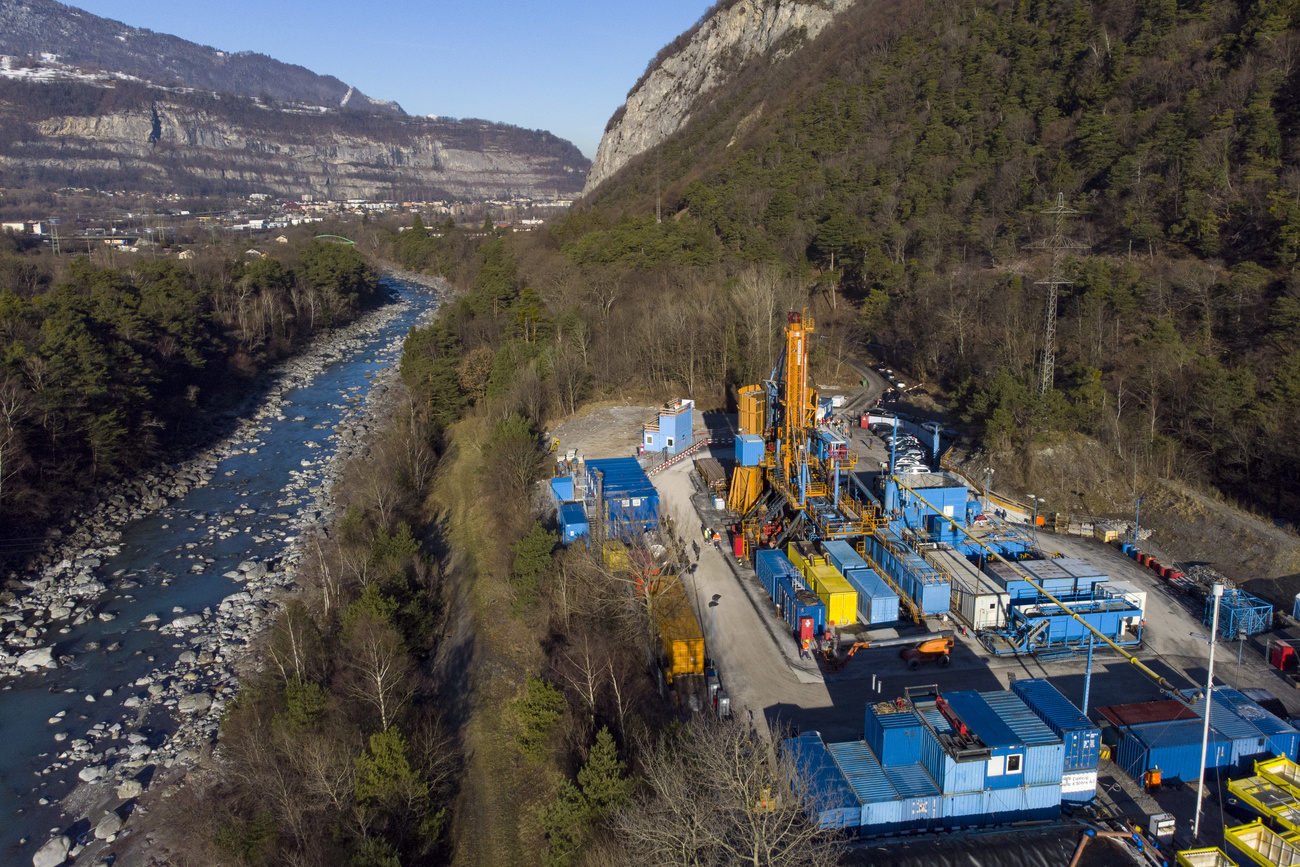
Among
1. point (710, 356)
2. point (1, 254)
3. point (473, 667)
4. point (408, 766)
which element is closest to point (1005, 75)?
point (710, 356)

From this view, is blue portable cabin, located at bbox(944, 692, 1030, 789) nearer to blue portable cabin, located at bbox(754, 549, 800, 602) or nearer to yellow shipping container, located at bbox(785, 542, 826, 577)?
yellow shipping container, located at bbox(785, 542, 826, 577)

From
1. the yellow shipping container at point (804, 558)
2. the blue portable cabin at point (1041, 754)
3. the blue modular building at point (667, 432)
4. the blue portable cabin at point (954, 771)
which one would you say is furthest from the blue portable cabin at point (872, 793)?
the blue modular building at point (667, 432)

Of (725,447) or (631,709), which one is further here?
(725,447)

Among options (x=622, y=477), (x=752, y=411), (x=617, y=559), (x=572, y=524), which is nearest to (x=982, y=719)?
(x=617, y=559)

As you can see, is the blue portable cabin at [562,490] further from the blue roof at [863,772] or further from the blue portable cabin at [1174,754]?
the blue portable cabin at [1174,754]

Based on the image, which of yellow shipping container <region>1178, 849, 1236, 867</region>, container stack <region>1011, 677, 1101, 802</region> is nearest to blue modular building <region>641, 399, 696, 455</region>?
container stack <region>1011, 677, 1101, 802</region>

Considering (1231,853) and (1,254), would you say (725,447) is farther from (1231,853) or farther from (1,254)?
(1,254)
